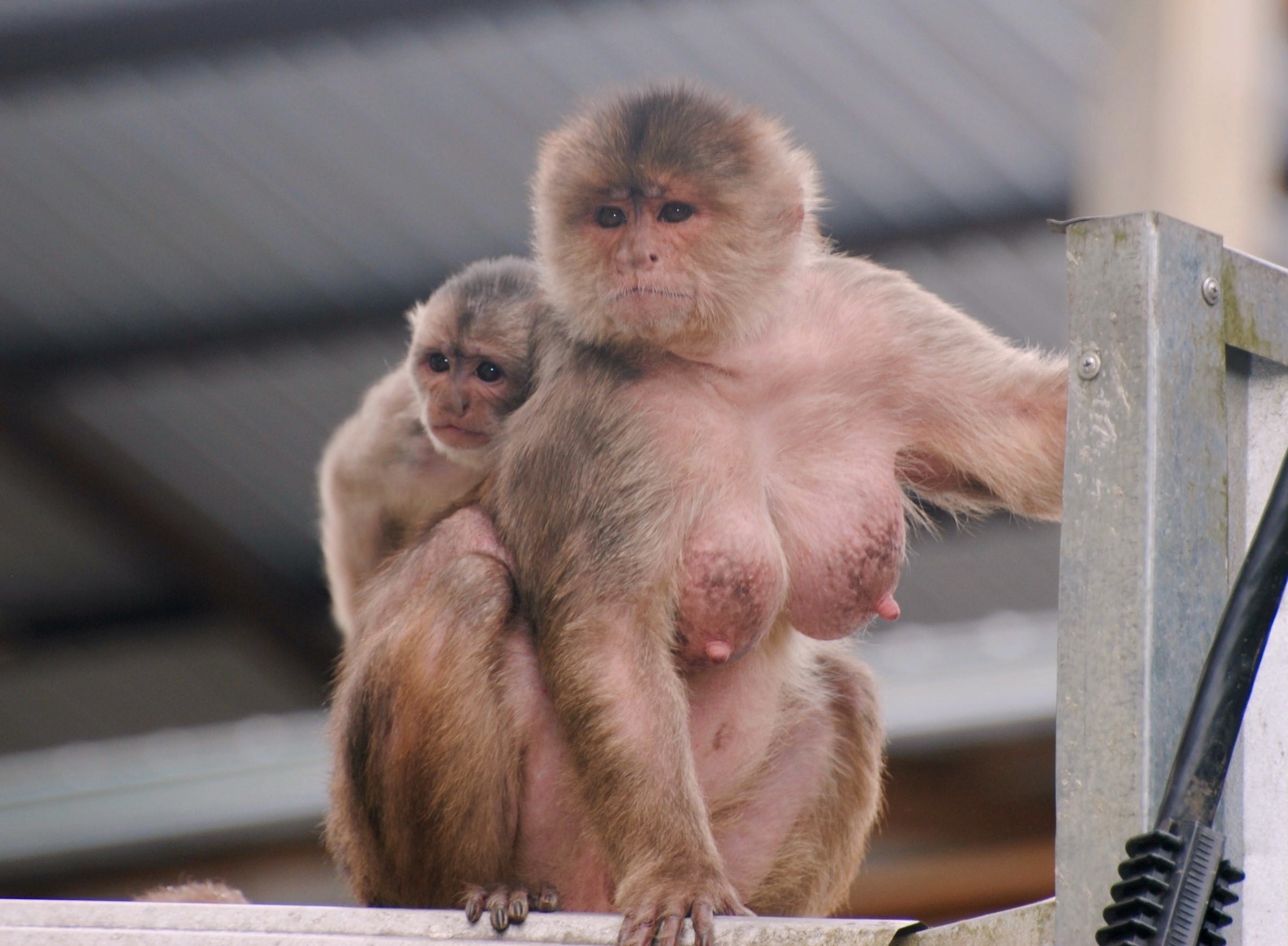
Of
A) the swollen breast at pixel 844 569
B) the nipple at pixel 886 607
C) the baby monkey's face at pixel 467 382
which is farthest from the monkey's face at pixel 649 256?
the baby monkey's face at pixel 467 382

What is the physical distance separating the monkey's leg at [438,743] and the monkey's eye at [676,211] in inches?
28.7

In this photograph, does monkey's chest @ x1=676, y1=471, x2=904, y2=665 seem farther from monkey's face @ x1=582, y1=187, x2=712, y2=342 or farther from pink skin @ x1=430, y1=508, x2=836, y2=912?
monkey's face @ x1=582, y1=187, x2=712, y2=342

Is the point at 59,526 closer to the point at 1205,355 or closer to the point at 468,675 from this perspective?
the point at 468,675

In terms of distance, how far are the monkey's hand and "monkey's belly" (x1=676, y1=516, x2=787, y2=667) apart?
446mm

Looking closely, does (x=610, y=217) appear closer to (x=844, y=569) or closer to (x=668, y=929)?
(x=844, y=569)

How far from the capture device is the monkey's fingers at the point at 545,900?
106 inches

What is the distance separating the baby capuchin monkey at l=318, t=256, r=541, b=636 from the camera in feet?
12.9

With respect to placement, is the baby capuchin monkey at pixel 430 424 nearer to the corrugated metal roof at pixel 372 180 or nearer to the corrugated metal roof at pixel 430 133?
the corrugated metal roof at pixel 372 180

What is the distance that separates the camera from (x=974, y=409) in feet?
9.90

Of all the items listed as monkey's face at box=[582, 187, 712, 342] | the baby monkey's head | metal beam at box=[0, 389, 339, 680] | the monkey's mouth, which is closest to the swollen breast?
monkey's face at box=[582, 187, 712, 342]

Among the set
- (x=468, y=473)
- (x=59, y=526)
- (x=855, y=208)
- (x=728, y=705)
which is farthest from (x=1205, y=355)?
(x=59, y=526)

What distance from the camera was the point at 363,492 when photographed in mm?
4578

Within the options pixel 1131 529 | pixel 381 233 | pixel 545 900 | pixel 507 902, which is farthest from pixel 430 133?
pixel 1131 529

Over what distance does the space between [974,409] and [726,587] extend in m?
0.60
